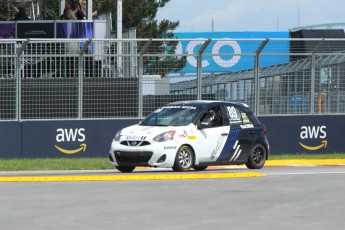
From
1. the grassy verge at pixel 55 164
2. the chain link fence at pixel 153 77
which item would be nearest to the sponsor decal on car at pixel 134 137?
the grassy verge at pixel 55 164

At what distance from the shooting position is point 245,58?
1083 inches

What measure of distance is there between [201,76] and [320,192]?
38.9ft

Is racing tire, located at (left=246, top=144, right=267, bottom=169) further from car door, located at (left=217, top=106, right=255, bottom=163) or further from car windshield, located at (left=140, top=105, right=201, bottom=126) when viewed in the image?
car windshield, located at (left=140, top=105, right=201, bottom=126)

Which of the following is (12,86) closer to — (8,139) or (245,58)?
(8,139)

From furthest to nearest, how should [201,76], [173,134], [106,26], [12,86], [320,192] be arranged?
[106,26], [201,76], [12,86], [173,134], [320,192]

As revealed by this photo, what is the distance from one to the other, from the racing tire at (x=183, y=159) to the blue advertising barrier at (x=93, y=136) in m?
6.16

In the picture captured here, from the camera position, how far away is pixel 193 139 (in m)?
20.5

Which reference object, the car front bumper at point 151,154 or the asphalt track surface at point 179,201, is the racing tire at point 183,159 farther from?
the asphalt track surface at point 179,201

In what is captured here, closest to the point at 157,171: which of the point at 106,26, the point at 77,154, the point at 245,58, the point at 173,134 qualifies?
the point at 173,134

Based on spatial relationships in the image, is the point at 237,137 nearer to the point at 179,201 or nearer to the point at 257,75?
the point at 257,75

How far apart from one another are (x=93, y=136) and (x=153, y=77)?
6.87 feet

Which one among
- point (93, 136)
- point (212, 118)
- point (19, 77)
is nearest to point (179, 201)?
point (212, 118)

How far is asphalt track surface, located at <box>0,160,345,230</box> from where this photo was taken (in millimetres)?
11422

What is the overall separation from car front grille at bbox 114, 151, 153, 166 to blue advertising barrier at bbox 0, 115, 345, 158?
5.76 m
